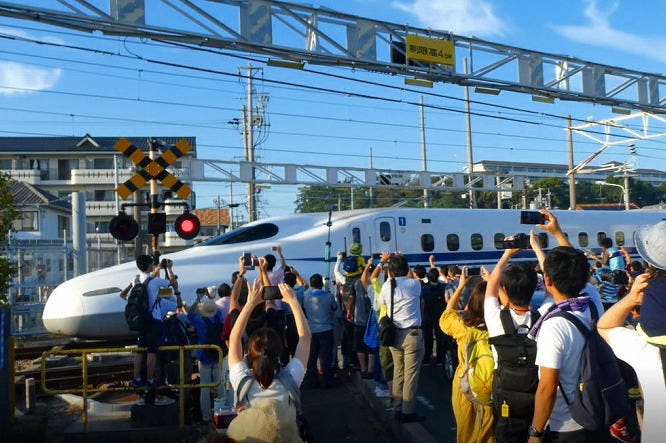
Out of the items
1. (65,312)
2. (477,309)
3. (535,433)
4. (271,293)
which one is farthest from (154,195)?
(535,433)

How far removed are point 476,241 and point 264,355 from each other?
49.5 ft

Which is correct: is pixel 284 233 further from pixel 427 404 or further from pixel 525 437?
pixel 525 437

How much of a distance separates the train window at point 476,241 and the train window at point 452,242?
477 mm

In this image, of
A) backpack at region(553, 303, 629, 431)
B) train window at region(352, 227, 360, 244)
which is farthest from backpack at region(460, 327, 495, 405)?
train window at region(352, 227, 360, 244)

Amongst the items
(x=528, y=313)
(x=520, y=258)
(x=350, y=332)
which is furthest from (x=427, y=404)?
(x=520, y=258)

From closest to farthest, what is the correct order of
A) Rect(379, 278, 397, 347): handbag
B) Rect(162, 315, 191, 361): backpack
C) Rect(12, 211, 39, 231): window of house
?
Rect(379, 278, 397, 347): handbag
Rect(162, 315, 191, 361): backpack
Rect(12, 211, 39, 231): window of house

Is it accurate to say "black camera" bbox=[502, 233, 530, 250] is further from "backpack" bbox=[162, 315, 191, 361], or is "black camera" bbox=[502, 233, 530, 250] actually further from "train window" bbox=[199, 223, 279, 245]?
"train window" bbox=[199, 223, 279, 245]

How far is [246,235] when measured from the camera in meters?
15.9

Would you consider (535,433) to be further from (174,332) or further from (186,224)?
(186,224)

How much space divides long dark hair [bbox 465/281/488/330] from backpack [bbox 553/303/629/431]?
1.55m

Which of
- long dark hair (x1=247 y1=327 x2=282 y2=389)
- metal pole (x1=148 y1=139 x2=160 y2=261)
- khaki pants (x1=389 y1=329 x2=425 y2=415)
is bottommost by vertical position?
khaki pants (x1=389 y1=329 x2=425 y2=415)

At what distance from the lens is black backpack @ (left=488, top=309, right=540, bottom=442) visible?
4.32m

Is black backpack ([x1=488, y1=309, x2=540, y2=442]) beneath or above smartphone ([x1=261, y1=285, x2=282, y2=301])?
beneath

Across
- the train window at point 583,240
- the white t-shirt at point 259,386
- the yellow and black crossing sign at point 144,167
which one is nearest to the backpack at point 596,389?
the white t-shirt at point 259,386
